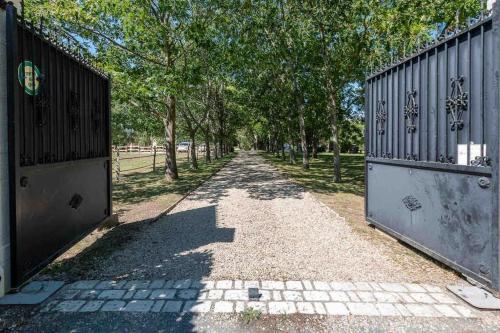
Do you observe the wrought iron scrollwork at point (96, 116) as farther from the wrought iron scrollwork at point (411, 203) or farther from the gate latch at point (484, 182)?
the gate latch at point (484, 182)

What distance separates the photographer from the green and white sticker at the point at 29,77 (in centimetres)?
412

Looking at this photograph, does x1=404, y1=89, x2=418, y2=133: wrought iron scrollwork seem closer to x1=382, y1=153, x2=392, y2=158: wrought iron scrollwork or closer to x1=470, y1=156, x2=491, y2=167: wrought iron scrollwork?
x1=382, y1=153, x2=392, y2=158: wrought iron scrollwork

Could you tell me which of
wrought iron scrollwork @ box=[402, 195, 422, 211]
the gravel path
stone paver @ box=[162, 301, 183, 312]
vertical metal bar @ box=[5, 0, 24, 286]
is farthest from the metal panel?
vertical metal bar @ box=[5, 0, 24, 286]

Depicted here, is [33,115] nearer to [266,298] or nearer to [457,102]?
[266,298]

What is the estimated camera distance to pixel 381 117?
6984 mm

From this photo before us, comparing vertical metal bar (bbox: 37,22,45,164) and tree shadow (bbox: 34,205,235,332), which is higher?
vertical metal bar (bbox: 37,22,45,164)

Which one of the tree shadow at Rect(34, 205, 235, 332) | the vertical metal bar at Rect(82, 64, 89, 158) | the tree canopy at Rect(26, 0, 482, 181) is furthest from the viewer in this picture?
the tree canopy at Rect(26, 0, 482, 181)

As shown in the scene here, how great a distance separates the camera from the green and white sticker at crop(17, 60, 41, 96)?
4117 millimetres

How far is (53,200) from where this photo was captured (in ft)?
16.1

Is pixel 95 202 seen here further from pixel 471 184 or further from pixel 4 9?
pixel 471 184

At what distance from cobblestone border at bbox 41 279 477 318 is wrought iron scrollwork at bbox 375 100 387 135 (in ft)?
11.4

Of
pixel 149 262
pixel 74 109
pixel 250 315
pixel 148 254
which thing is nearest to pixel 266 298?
pixel 250 315

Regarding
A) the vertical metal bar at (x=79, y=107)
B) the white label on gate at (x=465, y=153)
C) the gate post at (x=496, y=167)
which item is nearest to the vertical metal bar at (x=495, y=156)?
the gate post at (x=496, y=167)

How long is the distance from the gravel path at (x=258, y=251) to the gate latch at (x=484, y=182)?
4.64 feet
